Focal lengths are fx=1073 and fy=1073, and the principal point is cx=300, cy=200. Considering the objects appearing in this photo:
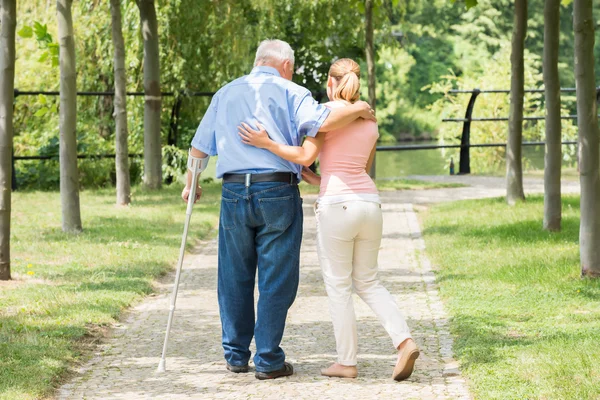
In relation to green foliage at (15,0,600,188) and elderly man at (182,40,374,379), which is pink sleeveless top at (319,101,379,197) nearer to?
elderly man at (182,40,374,379)

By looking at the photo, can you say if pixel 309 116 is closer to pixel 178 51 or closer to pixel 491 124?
pixel 178 51

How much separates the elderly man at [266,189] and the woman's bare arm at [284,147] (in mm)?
63

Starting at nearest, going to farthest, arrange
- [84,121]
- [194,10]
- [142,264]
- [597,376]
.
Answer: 1. [597,376]
2. [142,264]
3. [194,10]
4. [84,121]

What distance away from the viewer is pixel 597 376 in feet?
17.5

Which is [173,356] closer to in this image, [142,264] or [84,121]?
[142,264]

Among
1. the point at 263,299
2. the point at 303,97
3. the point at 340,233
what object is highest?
the point at 303,97

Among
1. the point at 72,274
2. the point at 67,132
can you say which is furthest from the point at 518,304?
the point at 67,132

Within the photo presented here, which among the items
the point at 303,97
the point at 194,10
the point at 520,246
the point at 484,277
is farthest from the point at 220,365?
the point at 194,10

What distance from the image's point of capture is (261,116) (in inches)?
225

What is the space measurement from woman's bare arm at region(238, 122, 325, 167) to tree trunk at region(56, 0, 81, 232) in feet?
19.7

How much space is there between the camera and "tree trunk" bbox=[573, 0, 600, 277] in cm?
823

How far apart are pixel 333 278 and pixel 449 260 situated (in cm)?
389

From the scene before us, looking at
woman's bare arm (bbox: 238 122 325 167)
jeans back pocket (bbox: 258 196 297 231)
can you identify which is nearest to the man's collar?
woman's bare arm (bbox: 238 122 325 167)

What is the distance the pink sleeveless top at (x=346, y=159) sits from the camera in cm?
567
